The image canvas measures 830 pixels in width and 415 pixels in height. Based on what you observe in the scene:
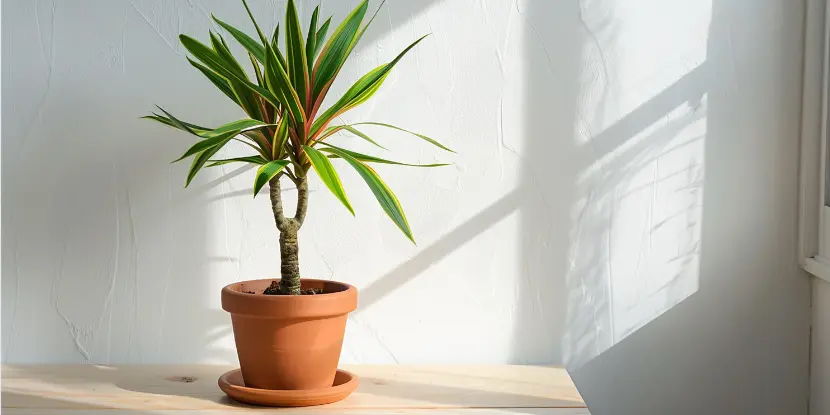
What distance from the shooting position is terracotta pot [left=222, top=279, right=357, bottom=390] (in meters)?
1.16

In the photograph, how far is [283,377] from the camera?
1.19 m

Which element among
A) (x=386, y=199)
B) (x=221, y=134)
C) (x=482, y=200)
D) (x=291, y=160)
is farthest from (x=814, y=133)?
(x=221, y=134)

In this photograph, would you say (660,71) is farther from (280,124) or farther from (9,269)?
→ (9,269)

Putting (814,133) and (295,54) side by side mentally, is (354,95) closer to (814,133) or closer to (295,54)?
(295,54)

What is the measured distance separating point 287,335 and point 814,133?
1.04m

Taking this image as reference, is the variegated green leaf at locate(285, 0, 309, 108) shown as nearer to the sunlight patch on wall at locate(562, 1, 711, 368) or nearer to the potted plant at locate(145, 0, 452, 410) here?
the potted plant at locate(145, 0, 452, 410)

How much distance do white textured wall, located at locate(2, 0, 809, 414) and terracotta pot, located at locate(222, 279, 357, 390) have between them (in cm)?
27

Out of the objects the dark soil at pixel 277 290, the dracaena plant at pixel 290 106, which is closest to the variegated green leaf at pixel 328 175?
the dracaena plant at pixel 290 106

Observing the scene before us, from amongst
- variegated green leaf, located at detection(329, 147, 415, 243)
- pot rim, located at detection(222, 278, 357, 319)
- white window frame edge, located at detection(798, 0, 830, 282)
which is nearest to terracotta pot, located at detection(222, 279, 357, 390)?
pot rim, located at detection(222, 278, 357, 319)

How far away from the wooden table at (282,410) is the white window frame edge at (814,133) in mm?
532

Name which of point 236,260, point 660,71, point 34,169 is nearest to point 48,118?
point 34,169

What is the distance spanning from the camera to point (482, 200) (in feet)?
4.82

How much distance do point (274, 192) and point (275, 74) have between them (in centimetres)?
19

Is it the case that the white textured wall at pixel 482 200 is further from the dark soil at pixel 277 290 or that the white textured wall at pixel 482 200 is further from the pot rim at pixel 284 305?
the pot rim at pixel 284 305
